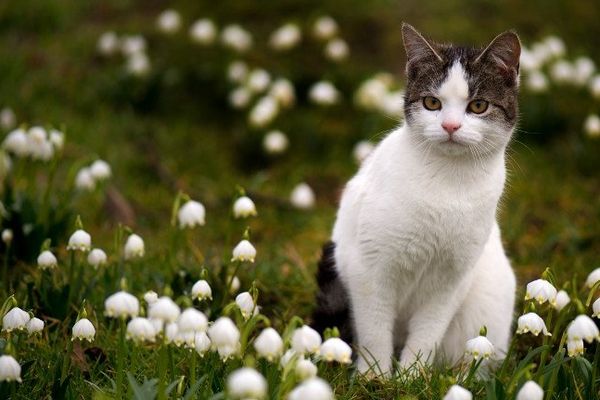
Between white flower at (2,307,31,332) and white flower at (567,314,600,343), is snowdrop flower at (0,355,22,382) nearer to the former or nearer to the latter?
white flower at (2,307,31,332)

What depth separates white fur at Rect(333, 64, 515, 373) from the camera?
10.8ft

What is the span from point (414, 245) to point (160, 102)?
15.6 feet

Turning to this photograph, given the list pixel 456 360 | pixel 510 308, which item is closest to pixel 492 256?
pixel 510 308

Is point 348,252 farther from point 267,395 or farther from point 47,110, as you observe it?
point 47,110

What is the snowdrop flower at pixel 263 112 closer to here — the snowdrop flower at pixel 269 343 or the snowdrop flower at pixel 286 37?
the snowdrop flower at pixel 286 37

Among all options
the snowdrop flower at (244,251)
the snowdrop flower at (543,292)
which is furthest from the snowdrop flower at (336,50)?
the snowdrop flower at (543,292)

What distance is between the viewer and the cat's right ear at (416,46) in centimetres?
345

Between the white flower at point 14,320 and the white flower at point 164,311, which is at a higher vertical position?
the white flower at point 164,311

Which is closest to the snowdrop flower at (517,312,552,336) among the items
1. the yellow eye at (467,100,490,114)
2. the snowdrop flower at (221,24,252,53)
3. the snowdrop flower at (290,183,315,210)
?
the yellow eye at (467,100,490,114)

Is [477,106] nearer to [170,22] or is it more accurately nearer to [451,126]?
[451,126]

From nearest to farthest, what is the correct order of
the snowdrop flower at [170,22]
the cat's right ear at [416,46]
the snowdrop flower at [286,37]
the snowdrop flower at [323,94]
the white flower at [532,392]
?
the white flower at [532,392]
the cat's right ear at [416,46]
the snowdrop flower at [323,94]
the snowdrop flower at [286,37]
the snowdrop flower at [170,22]

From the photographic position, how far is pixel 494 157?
11.2 ft

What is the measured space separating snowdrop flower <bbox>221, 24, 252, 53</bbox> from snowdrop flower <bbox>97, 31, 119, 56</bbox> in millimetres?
1056

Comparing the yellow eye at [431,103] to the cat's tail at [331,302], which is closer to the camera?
the yellow eye at [431,103]
